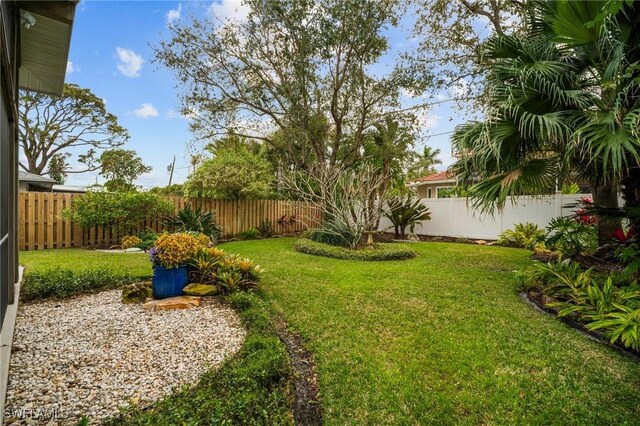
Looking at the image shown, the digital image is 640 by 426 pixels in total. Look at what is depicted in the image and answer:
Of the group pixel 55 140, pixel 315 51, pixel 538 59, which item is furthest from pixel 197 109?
pixel 55 140

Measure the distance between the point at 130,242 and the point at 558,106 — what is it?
9.49 metres

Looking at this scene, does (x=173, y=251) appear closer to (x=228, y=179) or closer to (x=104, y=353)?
(x=104, y=353)

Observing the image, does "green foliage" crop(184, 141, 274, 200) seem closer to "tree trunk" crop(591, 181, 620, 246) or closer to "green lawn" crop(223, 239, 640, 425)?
"green lawn" crop(223, 239, 640, 425)

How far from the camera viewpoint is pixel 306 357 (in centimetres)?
290

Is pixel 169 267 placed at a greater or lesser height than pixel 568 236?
lesser

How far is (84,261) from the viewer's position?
645 centimetres

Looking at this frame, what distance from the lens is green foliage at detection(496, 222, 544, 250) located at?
9382mm

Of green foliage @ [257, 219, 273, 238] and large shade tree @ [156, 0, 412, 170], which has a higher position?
large shade tree @ [156, 0, 412, 170]

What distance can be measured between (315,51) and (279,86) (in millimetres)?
1454

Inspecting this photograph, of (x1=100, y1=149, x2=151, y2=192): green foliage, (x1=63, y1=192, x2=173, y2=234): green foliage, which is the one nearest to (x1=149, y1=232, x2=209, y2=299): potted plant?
(x1=63, y1=192, x2=173, y2=234): green foliage

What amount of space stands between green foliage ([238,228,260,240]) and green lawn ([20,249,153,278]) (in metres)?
3.87

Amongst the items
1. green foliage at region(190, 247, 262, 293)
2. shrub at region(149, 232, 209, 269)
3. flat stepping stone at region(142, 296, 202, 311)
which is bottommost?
flat stepping stone at region(142, 296, 202, 311)

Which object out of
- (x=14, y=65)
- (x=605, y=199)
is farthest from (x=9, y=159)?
(x=605, y=199)

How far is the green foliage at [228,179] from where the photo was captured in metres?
10.4
